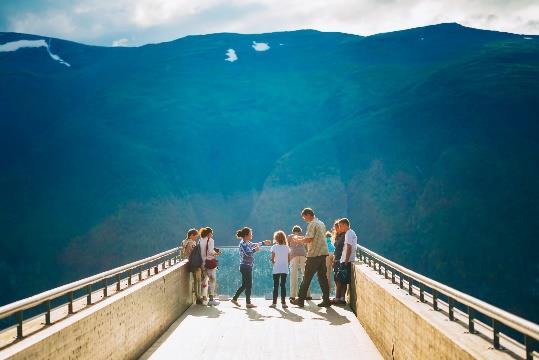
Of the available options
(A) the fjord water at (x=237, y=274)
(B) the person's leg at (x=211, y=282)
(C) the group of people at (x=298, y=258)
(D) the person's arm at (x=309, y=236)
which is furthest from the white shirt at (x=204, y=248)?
(A) the fjord water at (x=237, y=274)

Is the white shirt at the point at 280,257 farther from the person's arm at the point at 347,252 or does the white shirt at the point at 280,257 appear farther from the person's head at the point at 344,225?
the person's arm at the point at 347,252

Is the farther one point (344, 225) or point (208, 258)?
point (208, 258)

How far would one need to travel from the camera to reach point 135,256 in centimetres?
5784

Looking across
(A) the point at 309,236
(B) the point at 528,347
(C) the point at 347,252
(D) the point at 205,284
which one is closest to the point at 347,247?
(C) the point at 347,252

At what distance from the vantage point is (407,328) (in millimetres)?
6402

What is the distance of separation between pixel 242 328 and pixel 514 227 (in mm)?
51293

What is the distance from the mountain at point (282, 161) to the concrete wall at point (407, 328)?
45247mm

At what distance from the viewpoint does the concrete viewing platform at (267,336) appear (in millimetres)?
8469

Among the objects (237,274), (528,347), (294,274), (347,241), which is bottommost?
(237,274)

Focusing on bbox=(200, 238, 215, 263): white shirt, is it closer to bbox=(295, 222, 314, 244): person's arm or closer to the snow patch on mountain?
bbox=(295, 222, 314, 244): person's arm

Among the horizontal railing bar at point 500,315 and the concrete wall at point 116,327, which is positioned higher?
the horizontal railing bar at point 500,315

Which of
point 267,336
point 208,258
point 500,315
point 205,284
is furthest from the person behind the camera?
point 205,284

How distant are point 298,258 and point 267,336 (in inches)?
191

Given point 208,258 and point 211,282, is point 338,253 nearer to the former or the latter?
point 208,258
